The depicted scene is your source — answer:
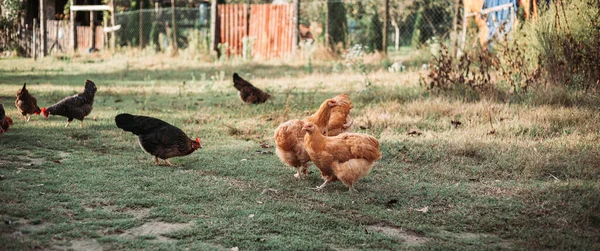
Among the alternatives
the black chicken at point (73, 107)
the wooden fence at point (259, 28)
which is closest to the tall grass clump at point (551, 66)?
the black chicken at point (73, 107)

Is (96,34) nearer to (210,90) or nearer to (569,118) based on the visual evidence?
(210,90)

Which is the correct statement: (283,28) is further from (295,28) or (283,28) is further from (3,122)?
(3,122)

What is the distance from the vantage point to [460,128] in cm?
798

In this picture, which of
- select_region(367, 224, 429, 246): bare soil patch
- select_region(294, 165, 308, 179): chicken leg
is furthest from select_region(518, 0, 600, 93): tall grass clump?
select_region(367, 224, 429, 246): bare soil patch

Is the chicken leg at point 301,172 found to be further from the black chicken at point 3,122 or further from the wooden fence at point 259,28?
the wooden fence at point 259,28

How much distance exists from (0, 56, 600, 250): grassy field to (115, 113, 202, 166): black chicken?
0.21 meters

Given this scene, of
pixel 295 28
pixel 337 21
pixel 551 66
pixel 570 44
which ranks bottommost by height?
pixel 551 66

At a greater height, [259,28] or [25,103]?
[259,28]

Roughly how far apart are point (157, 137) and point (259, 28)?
1458cm

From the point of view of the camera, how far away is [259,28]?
20.3m

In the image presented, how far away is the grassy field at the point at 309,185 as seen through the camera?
13.9 ft

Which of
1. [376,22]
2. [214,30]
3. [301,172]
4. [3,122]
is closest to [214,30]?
[214,30]

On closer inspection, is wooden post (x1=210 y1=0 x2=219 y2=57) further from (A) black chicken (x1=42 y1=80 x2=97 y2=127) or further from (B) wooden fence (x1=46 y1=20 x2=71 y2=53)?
(A) black chicken (x1=42 y1=80 x2=97 y2=127)

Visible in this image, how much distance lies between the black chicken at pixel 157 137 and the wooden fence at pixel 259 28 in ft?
43.0
